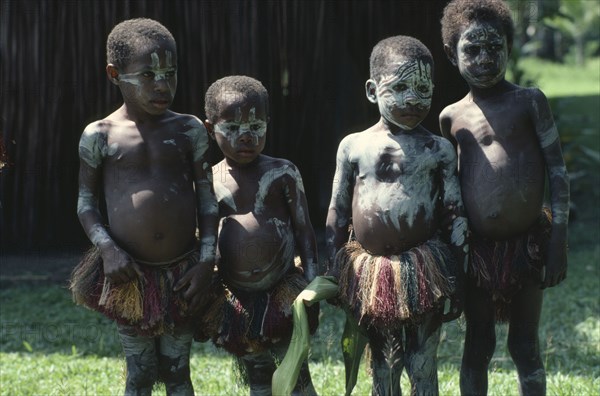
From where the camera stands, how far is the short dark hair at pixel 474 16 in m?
3.67

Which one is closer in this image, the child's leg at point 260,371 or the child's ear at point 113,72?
the child's ear at point 113,72

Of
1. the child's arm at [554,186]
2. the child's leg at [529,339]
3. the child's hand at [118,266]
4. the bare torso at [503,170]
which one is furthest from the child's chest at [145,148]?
the child's leg at [529,339]

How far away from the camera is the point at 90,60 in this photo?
6.95 metres

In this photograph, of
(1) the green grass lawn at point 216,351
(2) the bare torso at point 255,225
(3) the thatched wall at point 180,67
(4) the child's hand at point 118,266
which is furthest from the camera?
(3) the thatched wall at point 180,67

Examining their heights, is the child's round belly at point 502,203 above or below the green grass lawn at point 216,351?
above

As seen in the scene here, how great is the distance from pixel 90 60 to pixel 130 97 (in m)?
3.57

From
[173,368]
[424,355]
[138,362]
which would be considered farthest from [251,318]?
[424,355]

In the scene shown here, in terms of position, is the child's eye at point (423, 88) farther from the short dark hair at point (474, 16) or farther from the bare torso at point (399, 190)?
the short dark hair at point (474, 16)

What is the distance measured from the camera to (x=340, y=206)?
146 inches

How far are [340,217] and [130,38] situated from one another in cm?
112

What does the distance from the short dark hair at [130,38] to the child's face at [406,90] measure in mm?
893

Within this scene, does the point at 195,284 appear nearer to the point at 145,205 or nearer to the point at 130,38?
the point at 145,205

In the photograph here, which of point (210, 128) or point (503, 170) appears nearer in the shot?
point (503, 170)

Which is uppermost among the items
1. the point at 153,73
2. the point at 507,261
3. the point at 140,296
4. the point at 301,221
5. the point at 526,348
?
the point at 153,73
